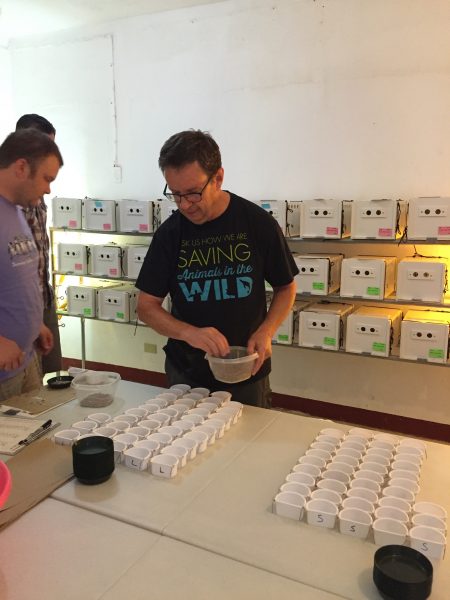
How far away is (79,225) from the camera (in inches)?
162

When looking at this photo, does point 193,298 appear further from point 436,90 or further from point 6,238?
point 436,90

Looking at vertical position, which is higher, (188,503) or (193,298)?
(193,298)

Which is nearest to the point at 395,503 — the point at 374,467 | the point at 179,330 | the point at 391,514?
the point at 391,514

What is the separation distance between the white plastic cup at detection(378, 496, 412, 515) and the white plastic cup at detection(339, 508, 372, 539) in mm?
69

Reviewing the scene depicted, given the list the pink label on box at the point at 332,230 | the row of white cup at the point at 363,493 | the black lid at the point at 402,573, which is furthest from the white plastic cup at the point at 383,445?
the pink label on box at the point at 332,230

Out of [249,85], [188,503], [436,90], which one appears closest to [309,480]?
[188,503]

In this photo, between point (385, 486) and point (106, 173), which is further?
point (106, 173)

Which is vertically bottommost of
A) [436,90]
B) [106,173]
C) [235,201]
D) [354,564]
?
[354,564]

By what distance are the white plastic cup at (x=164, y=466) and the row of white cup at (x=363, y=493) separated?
0.87 ft

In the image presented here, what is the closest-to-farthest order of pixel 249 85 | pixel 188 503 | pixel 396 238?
1. pixel 188 503
2. pixel 396 238
3. pixel 249 85

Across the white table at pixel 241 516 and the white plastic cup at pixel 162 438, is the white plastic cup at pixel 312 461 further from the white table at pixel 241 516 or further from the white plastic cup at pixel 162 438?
Result: the white plastic cup at pixel 162 438

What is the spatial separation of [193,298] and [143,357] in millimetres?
2862

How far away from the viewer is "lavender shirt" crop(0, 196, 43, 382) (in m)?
1.77

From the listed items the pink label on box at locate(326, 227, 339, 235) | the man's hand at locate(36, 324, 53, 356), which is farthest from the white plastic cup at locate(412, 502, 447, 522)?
the pink label on box at locate(326, 227, 339, 235)
